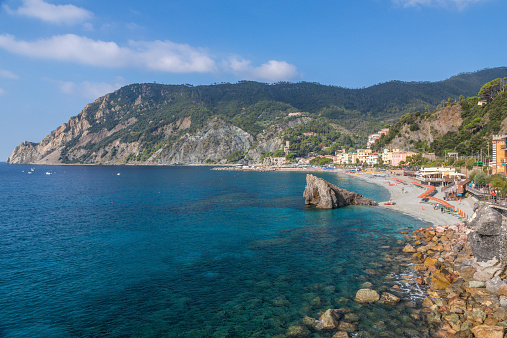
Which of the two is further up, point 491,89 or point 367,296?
point 491,89

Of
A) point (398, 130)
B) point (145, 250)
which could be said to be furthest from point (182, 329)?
point (398, 130)

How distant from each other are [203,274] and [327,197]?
109ft

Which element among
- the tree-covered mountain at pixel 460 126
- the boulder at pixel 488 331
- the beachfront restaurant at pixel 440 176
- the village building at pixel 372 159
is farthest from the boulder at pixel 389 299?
the village building at pixel 372 159

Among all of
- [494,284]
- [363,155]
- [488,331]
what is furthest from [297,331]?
[363,155]

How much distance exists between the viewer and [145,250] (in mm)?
32656

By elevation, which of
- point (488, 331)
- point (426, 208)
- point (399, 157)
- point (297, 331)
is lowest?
point (297, 331)

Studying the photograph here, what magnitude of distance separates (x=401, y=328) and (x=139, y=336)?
14567mm

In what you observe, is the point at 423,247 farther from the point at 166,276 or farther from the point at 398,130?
the point at 398,130

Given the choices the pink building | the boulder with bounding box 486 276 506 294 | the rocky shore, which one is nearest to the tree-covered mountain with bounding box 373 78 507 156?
the pink building

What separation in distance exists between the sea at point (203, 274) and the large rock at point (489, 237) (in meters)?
5.40

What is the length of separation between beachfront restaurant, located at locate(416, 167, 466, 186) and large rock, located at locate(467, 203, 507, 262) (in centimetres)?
5144

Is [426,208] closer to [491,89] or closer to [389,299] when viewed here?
[389,299]

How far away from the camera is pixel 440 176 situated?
258 ft

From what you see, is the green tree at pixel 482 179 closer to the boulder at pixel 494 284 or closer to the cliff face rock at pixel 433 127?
the boulder at pixel 494 284
